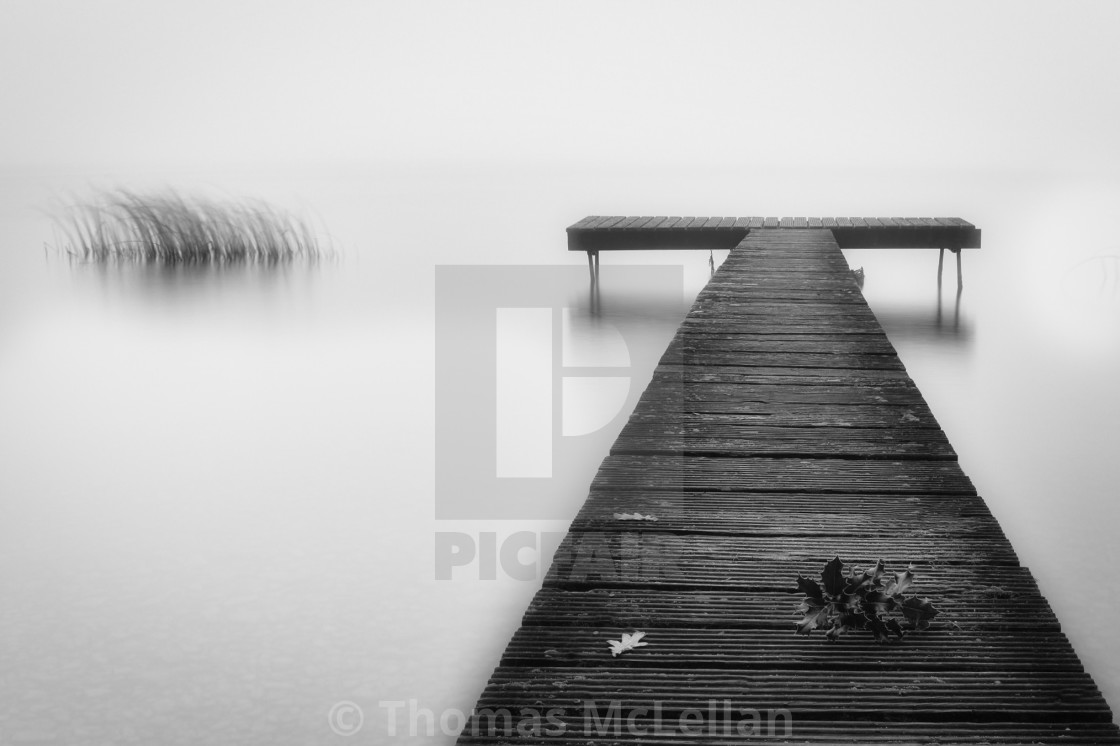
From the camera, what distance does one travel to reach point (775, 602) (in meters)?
1.65

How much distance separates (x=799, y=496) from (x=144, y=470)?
2772 mm

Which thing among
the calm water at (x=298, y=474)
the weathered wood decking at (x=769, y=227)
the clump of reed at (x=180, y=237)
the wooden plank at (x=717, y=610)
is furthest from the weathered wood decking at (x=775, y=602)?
the clump of reed at (x=180, y=237)

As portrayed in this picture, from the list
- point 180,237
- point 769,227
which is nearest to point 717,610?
point 769,227

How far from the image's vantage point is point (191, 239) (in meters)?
9.21

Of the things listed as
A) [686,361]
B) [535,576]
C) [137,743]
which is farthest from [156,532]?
[686,361]

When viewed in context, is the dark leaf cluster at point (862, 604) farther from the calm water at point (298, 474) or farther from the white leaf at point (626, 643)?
the calm water at point (298, 474)

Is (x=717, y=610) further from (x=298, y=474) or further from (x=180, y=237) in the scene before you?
(x=180, y=237)

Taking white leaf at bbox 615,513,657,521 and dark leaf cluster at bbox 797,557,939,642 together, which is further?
white leaf at bbox 615,513,657,521

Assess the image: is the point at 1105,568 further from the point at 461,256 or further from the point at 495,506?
the point at 461,256

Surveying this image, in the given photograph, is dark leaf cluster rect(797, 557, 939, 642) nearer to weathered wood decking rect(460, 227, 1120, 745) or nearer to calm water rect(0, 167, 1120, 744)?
weathered wood decking rect(460, 227, 1120, 745)

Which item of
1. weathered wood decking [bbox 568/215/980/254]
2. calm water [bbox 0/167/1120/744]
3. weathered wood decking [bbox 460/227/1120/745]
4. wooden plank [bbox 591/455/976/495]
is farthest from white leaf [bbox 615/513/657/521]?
weathered wood decking [bbox 568/215/980/254]

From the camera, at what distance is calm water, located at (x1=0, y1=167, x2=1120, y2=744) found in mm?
2197

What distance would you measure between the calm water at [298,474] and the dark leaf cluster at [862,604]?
2.61ft

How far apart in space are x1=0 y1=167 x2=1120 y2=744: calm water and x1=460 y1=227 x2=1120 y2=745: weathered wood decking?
514 mm
